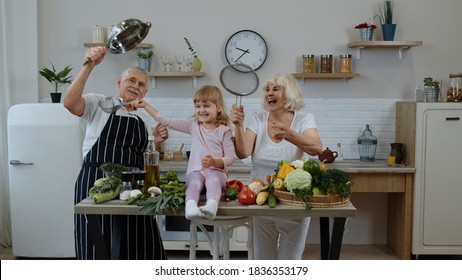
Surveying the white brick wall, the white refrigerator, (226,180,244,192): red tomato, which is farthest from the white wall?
(226,180,244,192): red tomato

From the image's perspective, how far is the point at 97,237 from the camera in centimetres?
280

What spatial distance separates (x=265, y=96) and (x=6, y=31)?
323cm

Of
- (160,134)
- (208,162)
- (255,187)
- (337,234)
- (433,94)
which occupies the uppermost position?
(433,94)

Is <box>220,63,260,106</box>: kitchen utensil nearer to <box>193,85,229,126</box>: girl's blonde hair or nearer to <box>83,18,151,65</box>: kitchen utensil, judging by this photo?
<box>193,85,229,126</box>: girl's blonde hair

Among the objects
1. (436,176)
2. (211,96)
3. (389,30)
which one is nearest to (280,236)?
(211,96)

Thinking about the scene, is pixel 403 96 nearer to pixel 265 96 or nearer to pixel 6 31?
pixel 265 96

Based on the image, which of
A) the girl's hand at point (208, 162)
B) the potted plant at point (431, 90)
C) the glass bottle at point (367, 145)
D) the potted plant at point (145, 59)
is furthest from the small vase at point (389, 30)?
the girl's hand at point (208, 162)

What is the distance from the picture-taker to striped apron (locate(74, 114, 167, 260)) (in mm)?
3104

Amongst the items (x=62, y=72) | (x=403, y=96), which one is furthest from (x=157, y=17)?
(x=403, y=96)

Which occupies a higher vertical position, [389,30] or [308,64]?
[389,30]

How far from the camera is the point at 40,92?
571 cm

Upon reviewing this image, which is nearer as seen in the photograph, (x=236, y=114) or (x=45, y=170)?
(x=236, y=114)

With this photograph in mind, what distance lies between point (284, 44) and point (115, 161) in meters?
2.88

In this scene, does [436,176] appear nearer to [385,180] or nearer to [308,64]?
[385,180]
